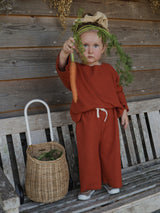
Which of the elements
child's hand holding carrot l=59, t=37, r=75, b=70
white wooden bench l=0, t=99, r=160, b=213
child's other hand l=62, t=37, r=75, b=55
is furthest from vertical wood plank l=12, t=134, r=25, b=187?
child's other hand l=62, t=37, r=75, b=55

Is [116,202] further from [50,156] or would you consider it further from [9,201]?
[9,201]

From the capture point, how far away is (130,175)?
7.54 feet

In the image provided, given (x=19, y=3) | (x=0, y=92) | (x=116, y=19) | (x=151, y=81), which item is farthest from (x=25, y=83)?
(x=151, y=81)

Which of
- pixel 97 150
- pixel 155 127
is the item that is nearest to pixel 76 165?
pixel 97 150

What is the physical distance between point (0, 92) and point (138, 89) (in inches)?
52.8

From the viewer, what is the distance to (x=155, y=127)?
2676 mm

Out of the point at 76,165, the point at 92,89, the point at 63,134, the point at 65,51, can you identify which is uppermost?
the point at 65,51

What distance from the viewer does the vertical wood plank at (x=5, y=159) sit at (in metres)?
2.00

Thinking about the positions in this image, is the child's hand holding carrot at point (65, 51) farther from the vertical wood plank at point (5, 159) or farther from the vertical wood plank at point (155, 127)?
the vertical wood plank at point (155, 127)

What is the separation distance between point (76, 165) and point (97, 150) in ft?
1.28

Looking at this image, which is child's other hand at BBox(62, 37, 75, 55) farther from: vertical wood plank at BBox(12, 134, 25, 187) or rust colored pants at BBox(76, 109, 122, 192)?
vertical wood plank at BBox(12, 134, 25, 187)

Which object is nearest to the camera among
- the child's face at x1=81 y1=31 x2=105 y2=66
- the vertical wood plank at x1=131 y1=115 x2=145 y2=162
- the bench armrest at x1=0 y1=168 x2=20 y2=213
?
the bench armrest at x1=0 y1=168 x2=20 y2=213

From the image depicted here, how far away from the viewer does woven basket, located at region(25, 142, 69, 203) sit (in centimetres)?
177

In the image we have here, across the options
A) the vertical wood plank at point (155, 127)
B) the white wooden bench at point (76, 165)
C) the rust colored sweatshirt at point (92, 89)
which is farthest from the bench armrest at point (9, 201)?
the vertical wood plank at point (155, 127)
